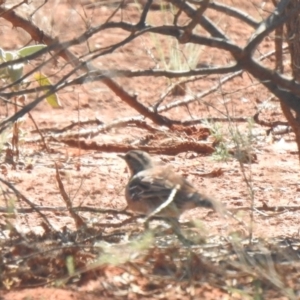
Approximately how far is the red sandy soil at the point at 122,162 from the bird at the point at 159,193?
0.22 meters

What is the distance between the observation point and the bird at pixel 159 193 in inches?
246

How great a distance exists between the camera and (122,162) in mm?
8766

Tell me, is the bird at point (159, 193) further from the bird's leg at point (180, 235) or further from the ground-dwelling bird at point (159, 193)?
the bird's leg at point (180, 235)

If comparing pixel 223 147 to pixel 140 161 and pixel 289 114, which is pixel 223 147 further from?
pixel 289 114

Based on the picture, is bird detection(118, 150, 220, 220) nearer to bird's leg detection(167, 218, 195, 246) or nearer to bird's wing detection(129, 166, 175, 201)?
bird's wing detection(129, 166, 175, 201)

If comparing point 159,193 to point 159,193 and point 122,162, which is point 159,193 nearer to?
point 159,193

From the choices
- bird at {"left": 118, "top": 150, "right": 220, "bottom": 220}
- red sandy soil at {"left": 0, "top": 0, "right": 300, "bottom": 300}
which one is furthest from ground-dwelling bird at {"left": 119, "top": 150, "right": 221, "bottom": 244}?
red sandy soil at {"left": 0, "top": 0, "right": 300, "bottom": 300}

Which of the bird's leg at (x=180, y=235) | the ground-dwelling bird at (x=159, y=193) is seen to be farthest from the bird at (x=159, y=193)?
the bird's leg at (x=180, y=235)

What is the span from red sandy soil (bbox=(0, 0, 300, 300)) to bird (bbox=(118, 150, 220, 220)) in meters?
0.22

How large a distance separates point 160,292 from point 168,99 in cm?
557

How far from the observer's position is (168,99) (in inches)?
423

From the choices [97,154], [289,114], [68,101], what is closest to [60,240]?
[289,114]

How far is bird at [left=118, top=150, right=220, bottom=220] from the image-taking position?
246 inches

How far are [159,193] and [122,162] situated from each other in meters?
2.02
